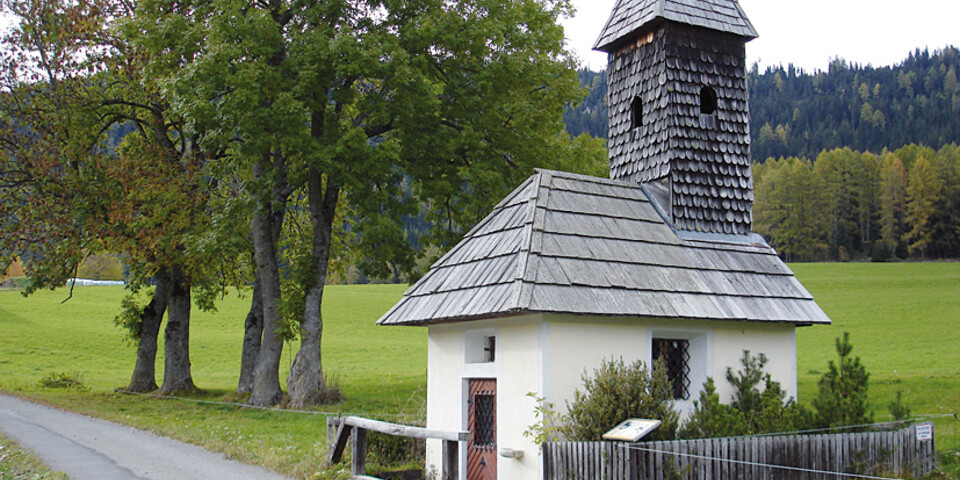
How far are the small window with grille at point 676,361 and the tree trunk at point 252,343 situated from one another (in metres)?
15.5

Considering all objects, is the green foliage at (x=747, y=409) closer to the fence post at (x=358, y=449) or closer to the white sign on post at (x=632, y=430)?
the white sign on post at (x=632, y=430)

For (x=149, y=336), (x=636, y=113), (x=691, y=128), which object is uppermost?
(x=636, y=113)

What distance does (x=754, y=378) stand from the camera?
10961mm

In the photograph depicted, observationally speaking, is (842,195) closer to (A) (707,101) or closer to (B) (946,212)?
(B) (946,212)

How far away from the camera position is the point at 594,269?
10.4m

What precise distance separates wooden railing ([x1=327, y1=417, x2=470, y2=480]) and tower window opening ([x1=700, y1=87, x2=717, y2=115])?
7.80 metres

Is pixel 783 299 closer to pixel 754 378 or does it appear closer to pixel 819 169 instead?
pixel 754 378

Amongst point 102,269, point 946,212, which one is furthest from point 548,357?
point 946,212

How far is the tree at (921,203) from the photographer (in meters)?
79.2

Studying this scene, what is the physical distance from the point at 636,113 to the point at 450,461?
774 centimetres

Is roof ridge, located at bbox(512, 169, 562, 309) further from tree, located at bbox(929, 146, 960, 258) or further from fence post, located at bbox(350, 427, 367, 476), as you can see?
tree, located at bbox(929, 146, 960, 258)

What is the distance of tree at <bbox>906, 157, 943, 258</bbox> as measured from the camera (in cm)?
7919

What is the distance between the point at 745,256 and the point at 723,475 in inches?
182

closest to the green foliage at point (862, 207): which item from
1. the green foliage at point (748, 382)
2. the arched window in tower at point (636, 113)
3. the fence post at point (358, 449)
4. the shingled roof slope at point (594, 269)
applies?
the arched window in tower at point (636, 113)
